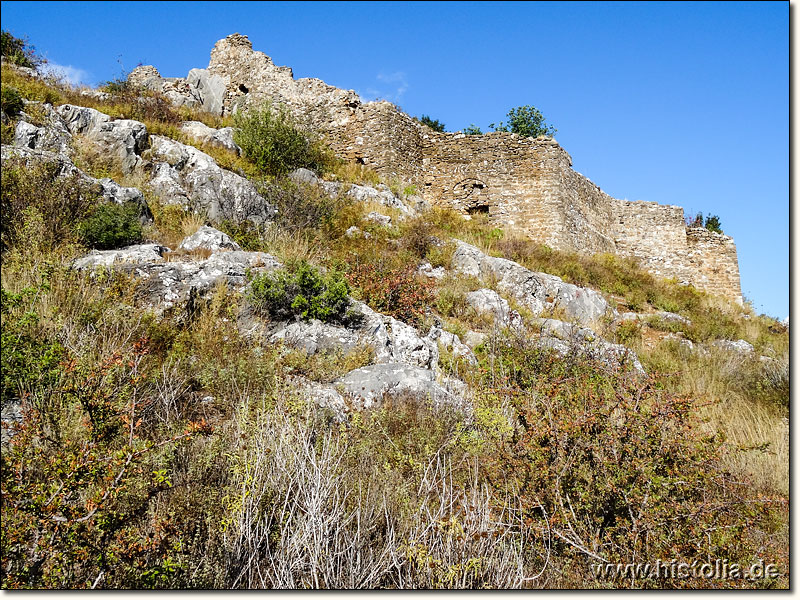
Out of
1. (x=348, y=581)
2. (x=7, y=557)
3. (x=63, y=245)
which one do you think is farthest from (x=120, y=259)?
(x=348, y=581)

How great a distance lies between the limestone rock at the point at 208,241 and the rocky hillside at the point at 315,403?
4cm

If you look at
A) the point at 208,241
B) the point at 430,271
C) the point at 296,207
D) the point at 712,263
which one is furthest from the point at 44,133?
the point at 712,263

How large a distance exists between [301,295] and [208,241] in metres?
2.24

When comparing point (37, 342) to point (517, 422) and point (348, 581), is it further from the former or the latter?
point (517, 422)

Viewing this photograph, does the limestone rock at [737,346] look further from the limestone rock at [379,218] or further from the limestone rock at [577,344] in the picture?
the limestone rock at [379,218]

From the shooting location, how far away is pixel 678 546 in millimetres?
2637

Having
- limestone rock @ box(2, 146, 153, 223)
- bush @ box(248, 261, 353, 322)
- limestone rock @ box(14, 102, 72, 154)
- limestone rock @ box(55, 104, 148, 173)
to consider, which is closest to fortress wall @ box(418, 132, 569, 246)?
limestone rock @ box(55, 104, 148, 173)

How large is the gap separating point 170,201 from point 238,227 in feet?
4.85

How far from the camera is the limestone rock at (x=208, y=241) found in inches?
294

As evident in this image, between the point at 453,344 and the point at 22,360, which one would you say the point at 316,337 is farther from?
the point at 22,360

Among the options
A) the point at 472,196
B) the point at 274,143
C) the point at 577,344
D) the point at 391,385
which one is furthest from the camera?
the point at 472,196

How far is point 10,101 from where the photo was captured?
924cm

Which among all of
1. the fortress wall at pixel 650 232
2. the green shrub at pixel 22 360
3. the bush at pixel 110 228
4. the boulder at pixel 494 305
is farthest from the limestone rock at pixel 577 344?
the fortress wall at pixel 650 232

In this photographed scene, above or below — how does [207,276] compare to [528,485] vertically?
above
